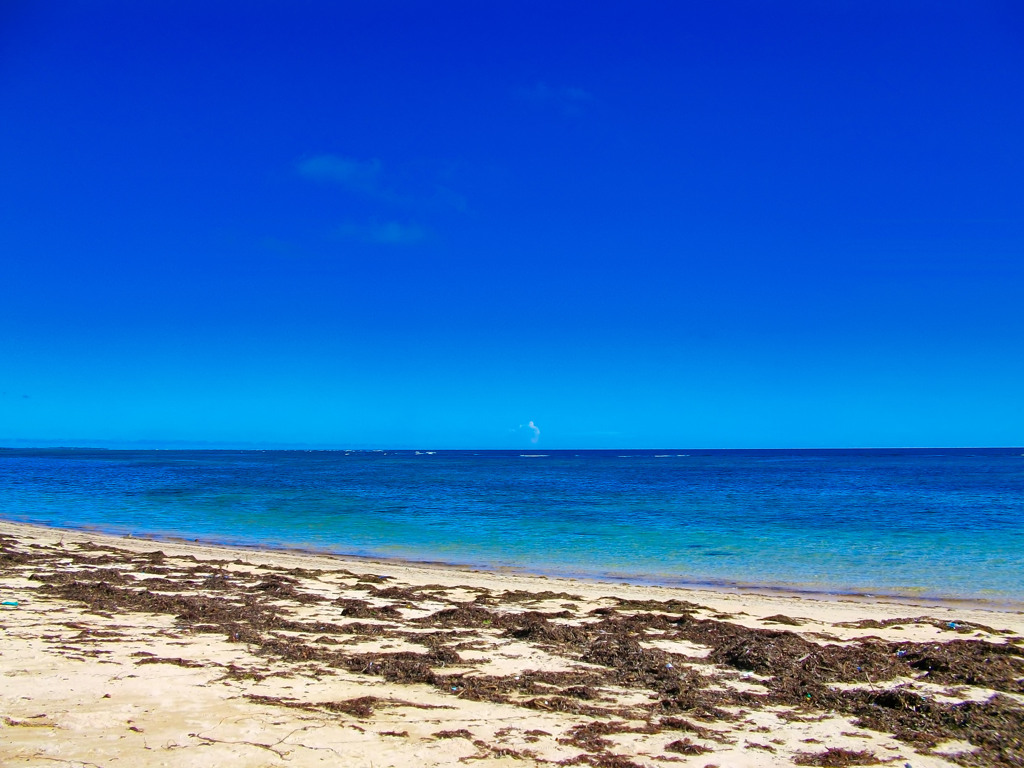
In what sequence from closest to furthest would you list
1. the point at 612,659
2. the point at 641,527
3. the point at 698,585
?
the point at 612,659 < the point at 698,585 < the point at 641,527

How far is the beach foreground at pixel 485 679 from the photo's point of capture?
5645 millimetres

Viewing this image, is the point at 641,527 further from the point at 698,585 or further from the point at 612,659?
the point at 612,659

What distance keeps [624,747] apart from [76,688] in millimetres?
5411

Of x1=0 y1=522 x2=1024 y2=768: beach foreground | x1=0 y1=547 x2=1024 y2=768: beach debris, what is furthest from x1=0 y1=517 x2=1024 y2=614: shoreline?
x1=0 y1=547 x2=1024 y2=768: beach debris

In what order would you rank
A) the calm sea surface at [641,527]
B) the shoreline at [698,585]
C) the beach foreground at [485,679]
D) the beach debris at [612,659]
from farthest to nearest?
the calm sea surface at [641,527]
the shoreline at [698,585]
the beach debris at [612,659]
the beach foreground at [485,679]

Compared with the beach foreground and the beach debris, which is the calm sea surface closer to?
the beach foreground

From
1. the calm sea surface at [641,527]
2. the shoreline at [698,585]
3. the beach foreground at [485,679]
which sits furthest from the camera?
the calm sea surface at [641,527]

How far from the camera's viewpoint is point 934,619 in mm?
11664

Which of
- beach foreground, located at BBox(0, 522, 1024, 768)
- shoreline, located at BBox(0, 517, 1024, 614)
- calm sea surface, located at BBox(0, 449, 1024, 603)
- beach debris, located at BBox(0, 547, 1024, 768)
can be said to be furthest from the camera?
calm sea surface, located at BBox(0, 449, 1024, 603)

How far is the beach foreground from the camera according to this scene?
222 inches

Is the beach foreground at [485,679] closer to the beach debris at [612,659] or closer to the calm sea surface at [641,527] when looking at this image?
the beach debris at [612,659]

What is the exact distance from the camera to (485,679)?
A: 24.7 ft

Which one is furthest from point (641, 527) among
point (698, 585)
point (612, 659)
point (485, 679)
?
point (485, 679)

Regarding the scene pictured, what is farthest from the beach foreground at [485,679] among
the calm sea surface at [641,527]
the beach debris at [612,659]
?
Answer: the calm sea surface at [641,527]
